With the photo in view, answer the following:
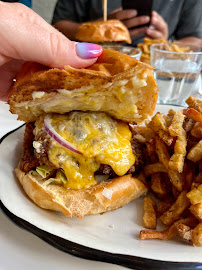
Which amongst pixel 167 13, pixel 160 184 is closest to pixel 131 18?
pixel 167 13

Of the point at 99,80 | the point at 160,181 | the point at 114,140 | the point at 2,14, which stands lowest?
the point at 160,181

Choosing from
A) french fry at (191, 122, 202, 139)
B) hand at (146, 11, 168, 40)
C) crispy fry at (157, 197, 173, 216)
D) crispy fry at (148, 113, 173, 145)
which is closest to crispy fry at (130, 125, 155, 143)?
crispy fry at (148, 113, 173, 145)

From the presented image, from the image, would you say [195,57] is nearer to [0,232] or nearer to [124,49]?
[124,49]

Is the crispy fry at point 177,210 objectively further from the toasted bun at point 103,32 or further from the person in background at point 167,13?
the person in background at point 167,13

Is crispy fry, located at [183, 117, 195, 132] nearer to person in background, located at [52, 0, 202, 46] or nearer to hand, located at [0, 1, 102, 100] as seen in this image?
hand, located at [0, 1, 102, 100]

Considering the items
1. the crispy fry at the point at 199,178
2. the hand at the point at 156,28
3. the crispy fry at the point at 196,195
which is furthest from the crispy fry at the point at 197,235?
the hand at the point at 156,28

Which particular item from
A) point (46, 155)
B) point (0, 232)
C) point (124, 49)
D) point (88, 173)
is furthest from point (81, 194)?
point (124, 49)
